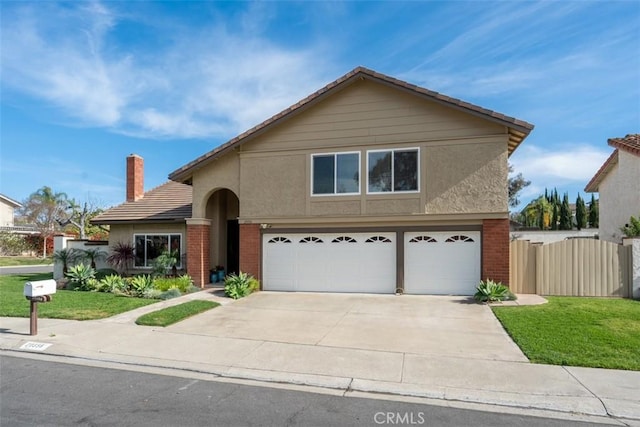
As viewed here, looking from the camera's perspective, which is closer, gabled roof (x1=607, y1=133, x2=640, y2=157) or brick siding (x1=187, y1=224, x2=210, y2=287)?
brick siding (x1=187, y1=224, x2=210, y2=287)

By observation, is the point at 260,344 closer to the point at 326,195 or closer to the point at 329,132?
the point at 326,195

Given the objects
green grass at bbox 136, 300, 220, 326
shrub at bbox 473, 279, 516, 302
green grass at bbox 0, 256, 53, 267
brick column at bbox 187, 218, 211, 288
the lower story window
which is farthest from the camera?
green grass at bbox 0, 256, 53, 267

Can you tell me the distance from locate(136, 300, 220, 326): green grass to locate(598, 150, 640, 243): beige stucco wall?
1742 cm

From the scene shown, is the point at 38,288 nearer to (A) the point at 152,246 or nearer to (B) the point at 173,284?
(B) the point at 173,284

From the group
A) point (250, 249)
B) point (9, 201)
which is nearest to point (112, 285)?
point (250, 249)

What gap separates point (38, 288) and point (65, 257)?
10734 millimetres

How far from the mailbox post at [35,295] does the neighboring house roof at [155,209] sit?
315 inches

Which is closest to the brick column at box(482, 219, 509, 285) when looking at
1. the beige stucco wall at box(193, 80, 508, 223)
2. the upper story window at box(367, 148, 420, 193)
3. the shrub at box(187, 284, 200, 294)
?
the beige stucco wall at box(193, 80, 508, 223)

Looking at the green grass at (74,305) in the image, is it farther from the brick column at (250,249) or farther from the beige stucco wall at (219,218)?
the beige stucco wall at (219,218)

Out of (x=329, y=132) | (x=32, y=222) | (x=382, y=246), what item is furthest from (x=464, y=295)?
(x=32, y=222)

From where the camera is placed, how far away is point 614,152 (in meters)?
19.8

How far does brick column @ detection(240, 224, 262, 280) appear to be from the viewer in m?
15.6

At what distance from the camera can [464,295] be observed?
44.9 ft

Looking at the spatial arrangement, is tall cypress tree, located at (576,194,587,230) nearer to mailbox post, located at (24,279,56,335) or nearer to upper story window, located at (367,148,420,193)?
upper story window, located at (367,148,420,193)
